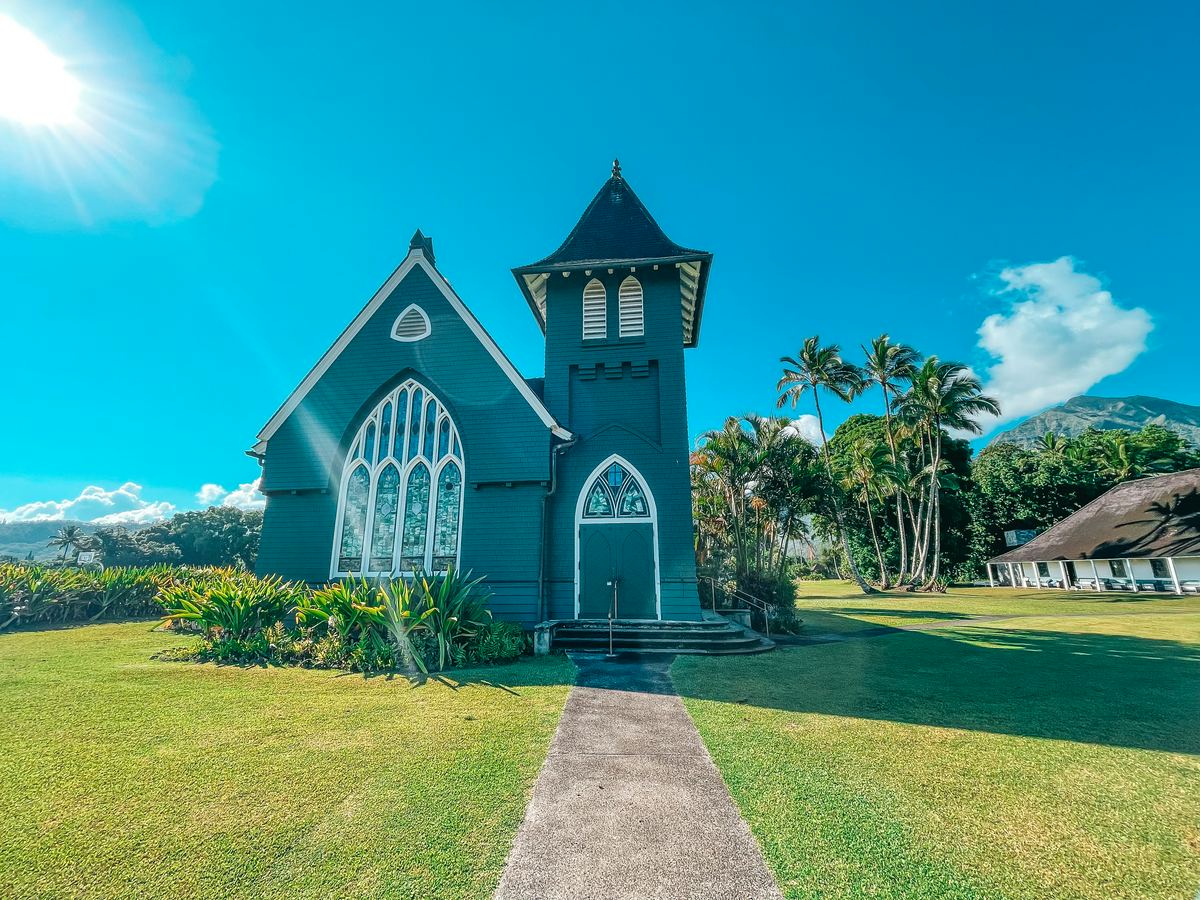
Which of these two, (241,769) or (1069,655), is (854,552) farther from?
(241,769)

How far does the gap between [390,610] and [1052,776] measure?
9.00 m

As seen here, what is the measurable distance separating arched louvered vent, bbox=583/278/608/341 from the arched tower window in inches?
191

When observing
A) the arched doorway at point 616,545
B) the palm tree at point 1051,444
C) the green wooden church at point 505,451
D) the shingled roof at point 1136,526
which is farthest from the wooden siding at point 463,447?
the palm tree at point 1051,444

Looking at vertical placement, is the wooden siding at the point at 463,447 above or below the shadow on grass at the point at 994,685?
above

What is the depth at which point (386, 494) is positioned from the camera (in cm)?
1293

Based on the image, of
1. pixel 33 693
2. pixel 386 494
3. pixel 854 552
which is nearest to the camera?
pixel 33 693

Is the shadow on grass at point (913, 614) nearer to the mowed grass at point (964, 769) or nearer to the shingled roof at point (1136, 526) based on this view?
the mowed grass at point (964, 769)

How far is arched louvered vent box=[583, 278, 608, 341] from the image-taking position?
14.6m

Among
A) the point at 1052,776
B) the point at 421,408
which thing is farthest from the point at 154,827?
the point at 421,408

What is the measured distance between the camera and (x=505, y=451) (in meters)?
12.6

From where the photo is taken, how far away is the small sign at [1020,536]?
4081 centimetres

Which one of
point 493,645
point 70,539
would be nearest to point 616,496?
point 493,645

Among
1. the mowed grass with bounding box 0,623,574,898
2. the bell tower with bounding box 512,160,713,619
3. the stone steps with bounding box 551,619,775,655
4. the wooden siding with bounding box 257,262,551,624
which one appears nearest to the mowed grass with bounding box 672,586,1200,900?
the stone steps with bounding box 551,619,775,655

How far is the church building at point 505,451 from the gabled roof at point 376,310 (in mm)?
41
